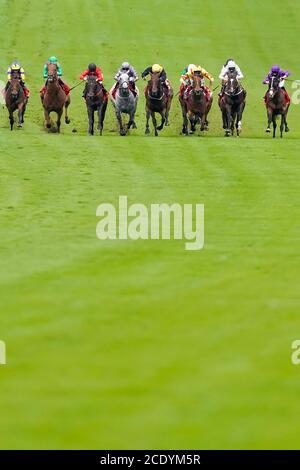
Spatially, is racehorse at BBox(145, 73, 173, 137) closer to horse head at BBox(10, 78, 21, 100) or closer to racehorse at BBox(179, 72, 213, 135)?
racehorse at BBox(179, 72, 213, 135)

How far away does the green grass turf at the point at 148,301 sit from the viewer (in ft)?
17.9

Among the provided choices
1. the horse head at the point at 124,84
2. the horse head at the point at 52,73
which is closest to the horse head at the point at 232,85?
the horse head at the point at 124,84

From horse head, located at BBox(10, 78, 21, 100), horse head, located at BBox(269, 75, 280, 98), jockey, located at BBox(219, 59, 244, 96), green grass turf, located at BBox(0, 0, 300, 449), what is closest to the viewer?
green grass turf, located at BBox(0, 0, 300, 449)

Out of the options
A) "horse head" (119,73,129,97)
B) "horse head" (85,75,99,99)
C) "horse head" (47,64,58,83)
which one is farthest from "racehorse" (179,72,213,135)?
"horse head" (47,64,58,83)

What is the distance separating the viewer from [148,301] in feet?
27.3

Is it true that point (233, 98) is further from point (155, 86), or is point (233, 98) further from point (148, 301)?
point (148, 301)

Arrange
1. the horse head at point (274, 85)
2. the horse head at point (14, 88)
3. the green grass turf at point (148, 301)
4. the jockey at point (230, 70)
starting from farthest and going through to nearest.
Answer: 1. the horse head at point (274, 85)
2. the jockey at point (230, 70)
3. the horse head at point (14, 88)
4. the green grass turf at point (148, 301)

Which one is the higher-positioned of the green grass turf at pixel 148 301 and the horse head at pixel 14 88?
the horse head at pixel 14 88

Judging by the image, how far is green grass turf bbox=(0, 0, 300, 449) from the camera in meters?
5.46

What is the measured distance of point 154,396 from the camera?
5789mm

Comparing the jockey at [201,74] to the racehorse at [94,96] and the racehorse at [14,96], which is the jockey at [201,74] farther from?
the racehorse at [14,96]

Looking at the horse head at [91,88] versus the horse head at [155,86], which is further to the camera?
the horse head at [91,88]

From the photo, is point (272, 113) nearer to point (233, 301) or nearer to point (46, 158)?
point (46, 158)
